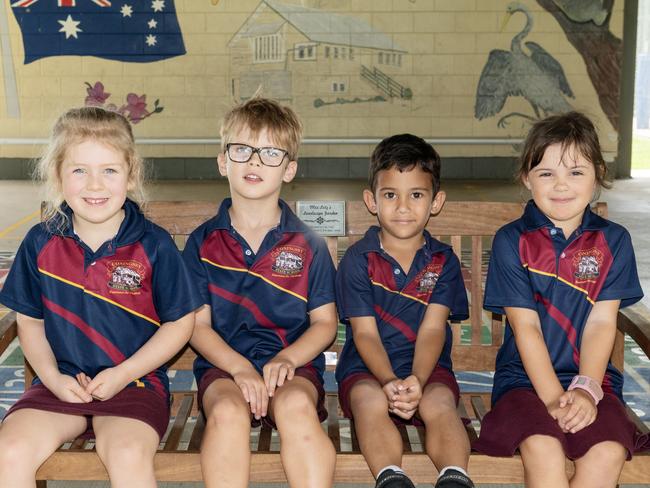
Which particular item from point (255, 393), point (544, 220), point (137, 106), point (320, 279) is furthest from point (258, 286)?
point (137, 106)

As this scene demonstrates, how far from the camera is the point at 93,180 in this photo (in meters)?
2.62

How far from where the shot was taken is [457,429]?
2469 mm

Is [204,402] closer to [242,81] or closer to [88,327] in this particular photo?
[88,327]

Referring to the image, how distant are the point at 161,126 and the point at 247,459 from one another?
1227cm

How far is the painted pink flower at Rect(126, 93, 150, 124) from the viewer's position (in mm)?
14000

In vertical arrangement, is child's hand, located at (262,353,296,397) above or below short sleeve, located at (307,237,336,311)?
below

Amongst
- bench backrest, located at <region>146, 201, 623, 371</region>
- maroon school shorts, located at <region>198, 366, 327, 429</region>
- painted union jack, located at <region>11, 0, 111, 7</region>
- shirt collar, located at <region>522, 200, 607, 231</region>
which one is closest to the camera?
maroon school shorts, located at <region>198, 366, 327, 429</region>

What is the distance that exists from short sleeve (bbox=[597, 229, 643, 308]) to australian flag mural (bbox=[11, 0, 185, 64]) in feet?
39.6

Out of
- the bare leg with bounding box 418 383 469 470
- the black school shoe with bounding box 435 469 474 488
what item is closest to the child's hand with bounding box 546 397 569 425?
the bare leg with bounding box 418 383 469 470

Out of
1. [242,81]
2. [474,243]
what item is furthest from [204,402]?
[242,81]

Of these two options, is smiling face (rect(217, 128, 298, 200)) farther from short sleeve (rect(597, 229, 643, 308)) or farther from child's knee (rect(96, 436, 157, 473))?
short sleeve (rect(597, 229, 643, 308))

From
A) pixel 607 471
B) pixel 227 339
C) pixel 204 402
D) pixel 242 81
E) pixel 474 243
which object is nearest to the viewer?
pixel 607 471

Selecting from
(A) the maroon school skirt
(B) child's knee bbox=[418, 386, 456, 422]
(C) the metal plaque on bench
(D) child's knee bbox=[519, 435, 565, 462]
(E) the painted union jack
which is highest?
(E) the painted union jack

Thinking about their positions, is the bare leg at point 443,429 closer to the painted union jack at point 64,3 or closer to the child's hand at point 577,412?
the child's hand at point 577,412
